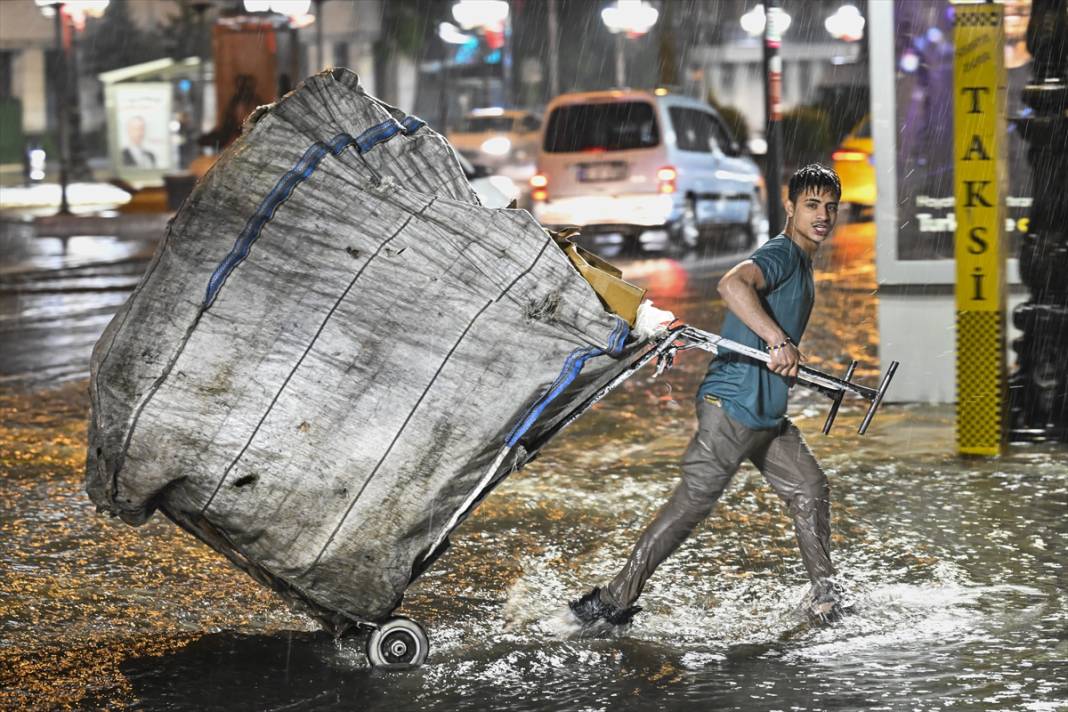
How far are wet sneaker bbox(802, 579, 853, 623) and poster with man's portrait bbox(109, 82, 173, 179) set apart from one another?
Answer: 1297 inches

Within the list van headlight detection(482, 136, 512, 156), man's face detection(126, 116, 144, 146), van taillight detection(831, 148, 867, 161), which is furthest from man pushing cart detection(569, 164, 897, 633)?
man's face detection(126, 116, 144, 146)

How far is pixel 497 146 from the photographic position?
111ft

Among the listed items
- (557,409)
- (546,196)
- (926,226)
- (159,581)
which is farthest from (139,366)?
(546,196)

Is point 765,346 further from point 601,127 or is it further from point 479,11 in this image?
point 479,11

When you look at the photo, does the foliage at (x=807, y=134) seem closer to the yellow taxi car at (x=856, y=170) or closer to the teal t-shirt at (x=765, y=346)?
the yellow taxi car at (x=856, y=170)

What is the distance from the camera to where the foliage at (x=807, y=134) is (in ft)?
132

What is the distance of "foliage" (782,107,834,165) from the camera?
40.3m

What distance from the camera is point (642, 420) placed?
9.82 meters

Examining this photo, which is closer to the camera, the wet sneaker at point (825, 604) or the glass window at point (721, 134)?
the wet sneaker at point (825, 604)

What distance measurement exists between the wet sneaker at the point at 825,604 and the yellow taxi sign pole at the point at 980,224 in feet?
9.12

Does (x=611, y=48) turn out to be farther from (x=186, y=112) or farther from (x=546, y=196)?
(x=546, y=196)

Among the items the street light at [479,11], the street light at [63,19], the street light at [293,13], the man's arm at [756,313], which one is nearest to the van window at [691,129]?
the street light at [293,13]

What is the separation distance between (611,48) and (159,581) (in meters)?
58.2

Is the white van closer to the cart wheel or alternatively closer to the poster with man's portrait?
the cart wheel
